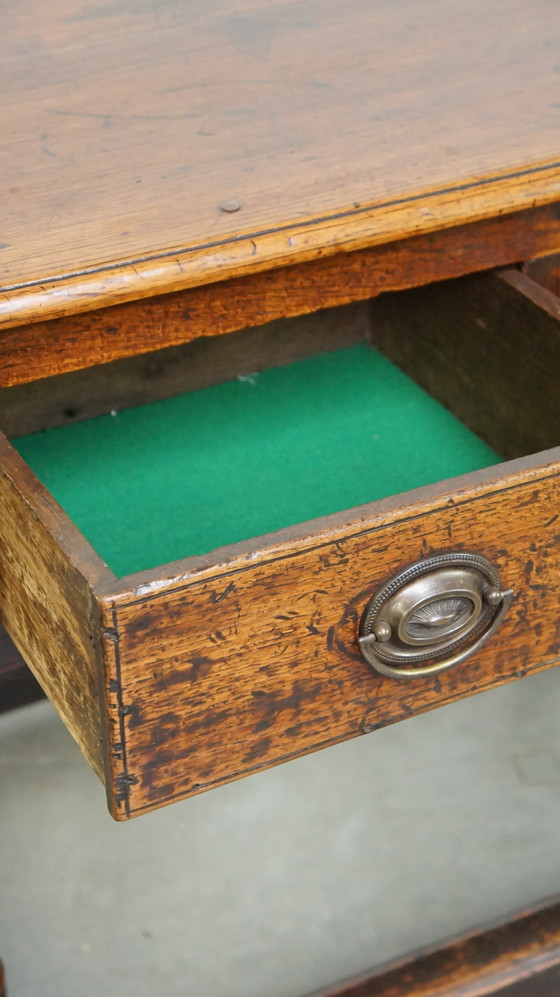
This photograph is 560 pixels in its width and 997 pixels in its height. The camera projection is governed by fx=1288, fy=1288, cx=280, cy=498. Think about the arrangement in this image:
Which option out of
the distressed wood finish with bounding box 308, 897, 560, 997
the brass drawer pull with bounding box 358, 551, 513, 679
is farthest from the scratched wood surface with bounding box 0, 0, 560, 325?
the distressed wood finish with bounding box 308, 897, 560, 997

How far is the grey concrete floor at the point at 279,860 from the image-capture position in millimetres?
1418

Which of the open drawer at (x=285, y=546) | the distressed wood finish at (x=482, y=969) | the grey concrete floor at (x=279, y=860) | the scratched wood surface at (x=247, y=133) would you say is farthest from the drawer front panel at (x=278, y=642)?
the grey concrete floor at (x=279, y=860)

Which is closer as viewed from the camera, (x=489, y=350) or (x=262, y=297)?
(x=262, y=297)

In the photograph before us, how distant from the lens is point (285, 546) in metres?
0.77

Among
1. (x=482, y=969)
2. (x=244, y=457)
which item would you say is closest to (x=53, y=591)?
(x=244, y=457)

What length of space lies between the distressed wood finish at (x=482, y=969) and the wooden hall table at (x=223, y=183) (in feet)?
1.36

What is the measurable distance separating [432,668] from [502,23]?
0.63 m

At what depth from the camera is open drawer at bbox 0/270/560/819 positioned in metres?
0.78

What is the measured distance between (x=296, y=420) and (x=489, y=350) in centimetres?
19

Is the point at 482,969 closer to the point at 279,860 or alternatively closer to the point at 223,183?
the point at 279,860

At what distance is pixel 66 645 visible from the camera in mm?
831

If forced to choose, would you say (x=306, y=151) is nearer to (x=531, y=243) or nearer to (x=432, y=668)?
(x=531, y=243)

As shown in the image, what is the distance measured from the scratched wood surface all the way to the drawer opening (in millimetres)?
155

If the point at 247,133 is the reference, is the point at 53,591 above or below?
below
